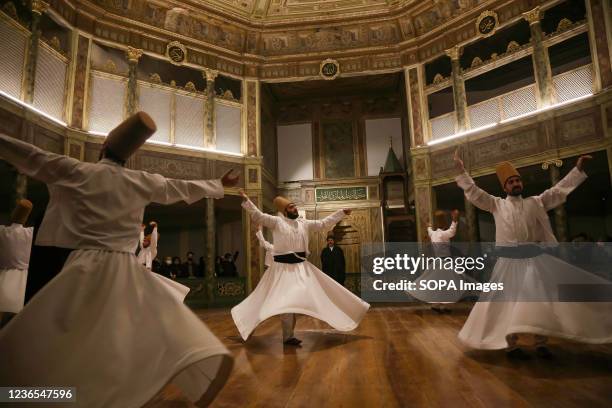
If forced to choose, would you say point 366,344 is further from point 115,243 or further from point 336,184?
point 336,184

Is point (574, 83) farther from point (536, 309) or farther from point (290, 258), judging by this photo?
point (290, 258)

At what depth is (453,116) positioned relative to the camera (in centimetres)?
1064

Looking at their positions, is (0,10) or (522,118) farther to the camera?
(522,118)

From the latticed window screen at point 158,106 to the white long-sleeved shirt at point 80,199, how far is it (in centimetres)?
865

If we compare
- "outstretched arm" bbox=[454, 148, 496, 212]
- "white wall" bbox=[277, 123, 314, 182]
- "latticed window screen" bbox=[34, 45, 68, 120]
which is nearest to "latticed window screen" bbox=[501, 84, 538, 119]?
"white wall" bbox=[277, 123, 314, 182]

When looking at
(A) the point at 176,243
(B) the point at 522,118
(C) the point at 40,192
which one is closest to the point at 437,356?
(B) the point at 522,118

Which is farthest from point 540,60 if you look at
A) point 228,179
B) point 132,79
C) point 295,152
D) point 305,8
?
point 132,79

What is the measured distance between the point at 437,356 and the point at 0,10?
911 cm

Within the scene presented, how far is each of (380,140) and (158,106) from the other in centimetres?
701

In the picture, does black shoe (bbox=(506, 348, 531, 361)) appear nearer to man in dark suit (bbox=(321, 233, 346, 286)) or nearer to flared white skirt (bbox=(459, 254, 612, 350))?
flared white skirt (bbox=(459, 254, 612, 350))

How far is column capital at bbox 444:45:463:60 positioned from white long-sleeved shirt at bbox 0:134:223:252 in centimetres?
1042

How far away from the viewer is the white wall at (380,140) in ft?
44.2

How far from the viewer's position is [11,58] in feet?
24.8

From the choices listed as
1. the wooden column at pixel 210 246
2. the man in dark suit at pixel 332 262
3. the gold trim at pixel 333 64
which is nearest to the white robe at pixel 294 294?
the man in dark suit at pixel 332 262
